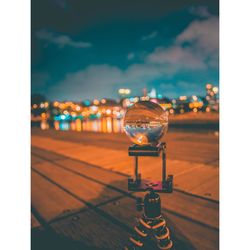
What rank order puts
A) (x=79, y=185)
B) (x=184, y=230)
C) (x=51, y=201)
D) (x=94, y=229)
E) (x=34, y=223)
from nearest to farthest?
(x=184, y=230) < (x=94, y=229) < (x=34, y=223) < (x=51, y=201) < (x=79, y=185)

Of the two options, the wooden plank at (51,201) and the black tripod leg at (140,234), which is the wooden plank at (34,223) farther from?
the black tripod leg at (140,234)

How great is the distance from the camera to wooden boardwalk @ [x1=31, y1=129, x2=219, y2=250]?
273 centimetres

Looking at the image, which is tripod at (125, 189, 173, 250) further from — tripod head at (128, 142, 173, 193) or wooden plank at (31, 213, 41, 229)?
wooden plank at (31, 213, 41, 229)

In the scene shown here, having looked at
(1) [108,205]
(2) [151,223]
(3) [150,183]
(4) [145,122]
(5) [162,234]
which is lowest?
(1) [108,205]

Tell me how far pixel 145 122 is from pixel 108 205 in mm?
2369

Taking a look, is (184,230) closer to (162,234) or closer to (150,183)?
(162,234)

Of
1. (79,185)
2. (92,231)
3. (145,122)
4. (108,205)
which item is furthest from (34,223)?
(145,122)

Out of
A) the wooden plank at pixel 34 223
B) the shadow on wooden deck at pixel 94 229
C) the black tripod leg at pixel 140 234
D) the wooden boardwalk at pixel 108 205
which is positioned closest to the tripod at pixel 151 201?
the black tripod leg at pixel 140 234

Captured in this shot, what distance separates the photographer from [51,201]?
394 centimetres

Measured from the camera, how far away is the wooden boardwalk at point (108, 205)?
2727 millimetres

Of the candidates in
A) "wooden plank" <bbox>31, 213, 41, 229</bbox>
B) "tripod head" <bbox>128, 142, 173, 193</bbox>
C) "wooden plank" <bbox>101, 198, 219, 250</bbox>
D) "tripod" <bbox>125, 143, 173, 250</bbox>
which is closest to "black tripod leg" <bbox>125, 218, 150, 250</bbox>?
"tripod" <bbox>125, 143, 173, 250</bbox>
